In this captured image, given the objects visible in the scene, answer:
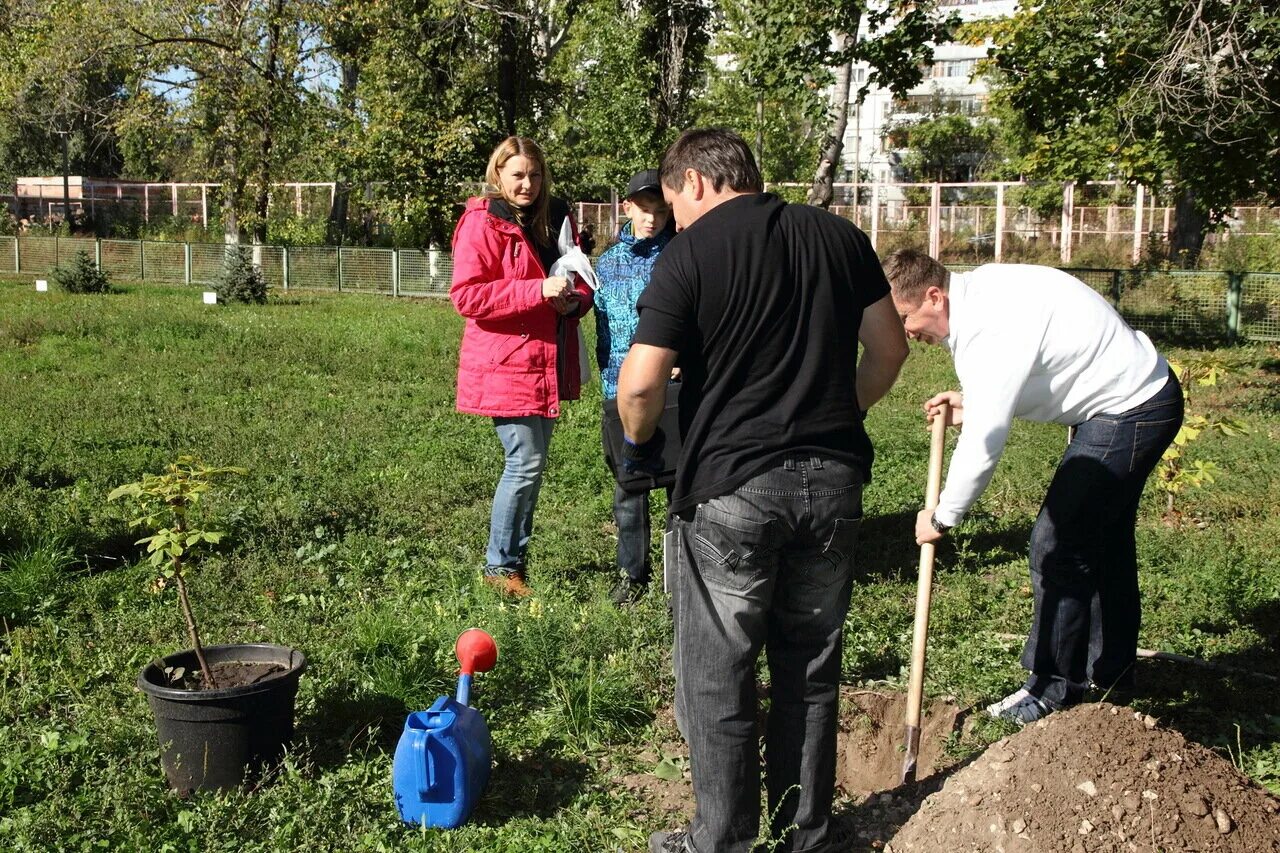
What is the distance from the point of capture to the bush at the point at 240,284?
20.7 meters

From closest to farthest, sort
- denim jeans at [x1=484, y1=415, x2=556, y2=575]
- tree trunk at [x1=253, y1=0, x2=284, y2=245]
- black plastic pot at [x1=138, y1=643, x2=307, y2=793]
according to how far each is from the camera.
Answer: black plastic pot at [x1=138, y1=643, x2=307, y2=793] → denim jeans at [x1=484, y1=415, x2=556, y2=575] → tree trunk at [x1=253, y1=0, x2=284, y2=245]

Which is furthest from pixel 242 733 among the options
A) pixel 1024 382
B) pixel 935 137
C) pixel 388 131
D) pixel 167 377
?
pixel 935 137

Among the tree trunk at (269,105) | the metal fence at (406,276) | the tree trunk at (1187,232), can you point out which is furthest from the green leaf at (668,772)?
the tree trunk at (269,105)

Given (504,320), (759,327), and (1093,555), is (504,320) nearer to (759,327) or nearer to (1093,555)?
(759,327)

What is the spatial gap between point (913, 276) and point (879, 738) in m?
1.61

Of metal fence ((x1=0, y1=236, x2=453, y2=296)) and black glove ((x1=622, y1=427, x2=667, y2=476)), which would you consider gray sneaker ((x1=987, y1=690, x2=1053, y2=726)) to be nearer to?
black glove ((x1=622, y1=427, x2=667, y2=476))

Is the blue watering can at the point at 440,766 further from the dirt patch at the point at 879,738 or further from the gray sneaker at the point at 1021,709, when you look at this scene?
the gray sneaker at the point at 1021,709

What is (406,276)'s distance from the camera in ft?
79.2

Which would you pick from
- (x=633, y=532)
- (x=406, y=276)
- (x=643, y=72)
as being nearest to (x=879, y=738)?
(x=633, y=532)

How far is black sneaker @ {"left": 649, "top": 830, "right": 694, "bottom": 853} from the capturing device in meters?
3.13

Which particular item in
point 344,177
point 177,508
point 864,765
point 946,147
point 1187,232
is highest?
point 946,147

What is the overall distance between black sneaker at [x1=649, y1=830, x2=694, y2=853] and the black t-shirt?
967mm

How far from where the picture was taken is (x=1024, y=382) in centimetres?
353

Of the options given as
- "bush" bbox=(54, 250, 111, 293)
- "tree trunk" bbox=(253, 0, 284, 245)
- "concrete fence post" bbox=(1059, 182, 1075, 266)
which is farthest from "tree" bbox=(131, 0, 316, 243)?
"concrete fence post" bbox=(1059, 182, 1075, 266)
